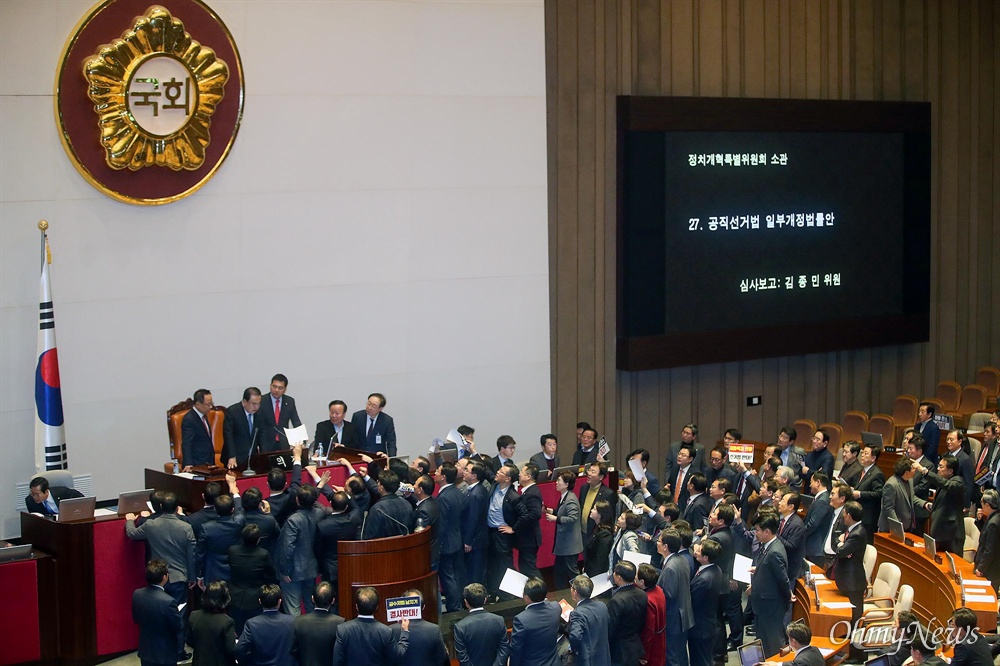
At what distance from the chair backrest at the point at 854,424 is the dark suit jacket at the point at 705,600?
23.7ft

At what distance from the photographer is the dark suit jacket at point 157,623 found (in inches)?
335

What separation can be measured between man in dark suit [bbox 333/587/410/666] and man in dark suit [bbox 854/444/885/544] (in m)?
5.40

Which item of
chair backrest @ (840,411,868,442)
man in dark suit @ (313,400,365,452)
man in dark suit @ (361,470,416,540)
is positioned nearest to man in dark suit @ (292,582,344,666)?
man in dark suit @ (361,470,416,540)

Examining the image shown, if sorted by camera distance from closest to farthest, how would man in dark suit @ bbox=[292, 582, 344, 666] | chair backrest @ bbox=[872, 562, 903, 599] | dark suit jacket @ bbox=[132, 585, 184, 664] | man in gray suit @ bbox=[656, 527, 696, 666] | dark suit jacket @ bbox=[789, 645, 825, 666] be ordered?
dark suit jacket @ bbox=[789, 645, 825, 666] → man in dark suit @ bbox=[292, 582, 344, 666] → dark suit jacket @ bbox=[132, 585, 184, 664] → man in gray suit @ bbox=[656, 527, 696, 666] → chair backrest @ bbox=[872, 562, 903, 599]

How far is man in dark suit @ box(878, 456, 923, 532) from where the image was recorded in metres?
11.3

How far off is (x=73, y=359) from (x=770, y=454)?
22.2 ft

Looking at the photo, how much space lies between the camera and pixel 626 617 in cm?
857

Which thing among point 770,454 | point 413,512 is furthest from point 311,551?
point 770,454

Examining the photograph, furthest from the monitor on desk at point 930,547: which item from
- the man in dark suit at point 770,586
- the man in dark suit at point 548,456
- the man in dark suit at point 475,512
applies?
the man in dark suit at point 475,512

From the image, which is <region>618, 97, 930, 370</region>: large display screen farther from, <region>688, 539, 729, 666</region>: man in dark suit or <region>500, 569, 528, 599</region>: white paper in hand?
<region>500, 569, 528, 599</region>: white paper in hand

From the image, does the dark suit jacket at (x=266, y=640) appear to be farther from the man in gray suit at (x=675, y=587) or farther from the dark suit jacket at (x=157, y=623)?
the man in gray suit at (x=675, y=587)

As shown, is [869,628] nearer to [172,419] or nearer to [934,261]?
[172,419]

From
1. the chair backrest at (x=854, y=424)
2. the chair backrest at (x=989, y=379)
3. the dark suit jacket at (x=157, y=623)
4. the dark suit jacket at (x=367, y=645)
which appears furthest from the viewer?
the chair backrest at (x=989, y=379)

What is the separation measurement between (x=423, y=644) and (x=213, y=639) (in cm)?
139
